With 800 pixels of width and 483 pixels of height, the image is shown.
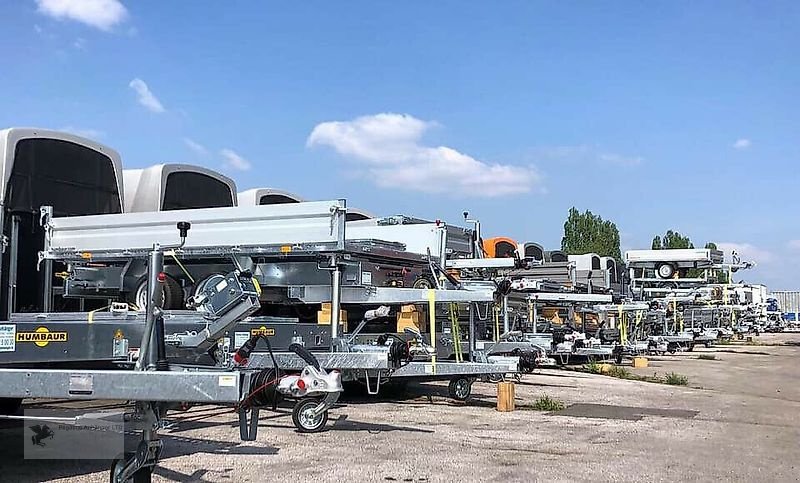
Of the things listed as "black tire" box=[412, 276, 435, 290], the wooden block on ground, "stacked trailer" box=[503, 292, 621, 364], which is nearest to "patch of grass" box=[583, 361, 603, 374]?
"stacked trailer" box=[503, 292, 621, 364]

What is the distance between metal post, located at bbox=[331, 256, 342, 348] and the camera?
8.34 metres

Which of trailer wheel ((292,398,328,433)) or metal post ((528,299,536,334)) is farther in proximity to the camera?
metal post ((528,299,536,334))

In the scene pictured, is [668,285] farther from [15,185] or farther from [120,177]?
[15,185]

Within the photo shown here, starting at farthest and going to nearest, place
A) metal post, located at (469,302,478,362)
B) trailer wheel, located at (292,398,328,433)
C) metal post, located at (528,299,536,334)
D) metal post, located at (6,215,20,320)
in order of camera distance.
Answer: metal post, located at (528,299,536,334), metal post, located at (469,302,478,362), trailer wheel, located at (292,398,328,433), metal post, located at (6,215,20,320)

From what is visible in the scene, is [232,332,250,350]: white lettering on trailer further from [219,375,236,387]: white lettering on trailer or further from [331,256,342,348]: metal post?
[219,375,236,387]: white lettering on trailer

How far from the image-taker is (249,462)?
22.7 ft

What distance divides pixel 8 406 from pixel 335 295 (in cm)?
338

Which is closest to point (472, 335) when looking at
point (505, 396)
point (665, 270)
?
point (505, 396)

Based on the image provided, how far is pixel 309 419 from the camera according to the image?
27.4ft

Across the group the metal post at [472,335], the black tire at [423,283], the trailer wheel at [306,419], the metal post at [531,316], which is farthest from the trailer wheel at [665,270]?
the trailer wheel at [306,419]

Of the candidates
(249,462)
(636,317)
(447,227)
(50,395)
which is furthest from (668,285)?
(50,395)

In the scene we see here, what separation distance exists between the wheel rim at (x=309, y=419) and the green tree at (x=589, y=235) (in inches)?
1833

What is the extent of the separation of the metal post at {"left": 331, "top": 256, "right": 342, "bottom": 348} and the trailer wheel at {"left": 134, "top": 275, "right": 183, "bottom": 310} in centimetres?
159

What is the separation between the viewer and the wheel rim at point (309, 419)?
8.33 meters
